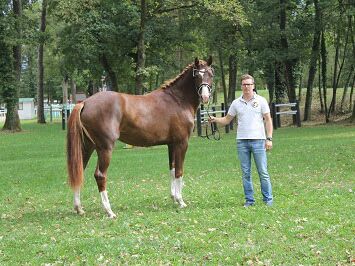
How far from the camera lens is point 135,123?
9180 mm

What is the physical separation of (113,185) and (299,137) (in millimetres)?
12568

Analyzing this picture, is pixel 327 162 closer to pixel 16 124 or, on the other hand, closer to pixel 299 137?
pixel 299 137

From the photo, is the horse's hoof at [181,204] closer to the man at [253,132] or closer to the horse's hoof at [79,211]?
the man at [253,132]

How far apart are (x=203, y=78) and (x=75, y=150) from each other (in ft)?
8.45

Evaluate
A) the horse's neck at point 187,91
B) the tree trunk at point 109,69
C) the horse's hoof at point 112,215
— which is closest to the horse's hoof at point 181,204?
the horse's hoof at point 112,215

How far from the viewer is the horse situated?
8727 mm

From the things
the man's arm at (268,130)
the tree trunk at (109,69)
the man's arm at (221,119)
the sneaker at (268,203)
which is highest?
the tree trunk at (109,69)

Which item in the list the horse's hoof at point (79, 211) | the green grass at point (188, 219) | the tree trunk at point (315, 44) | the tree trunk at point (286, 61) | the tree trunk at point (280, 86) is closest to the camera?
the green grass at point (188, 219)

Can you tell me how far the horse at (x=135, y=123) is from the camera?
8.73 meters

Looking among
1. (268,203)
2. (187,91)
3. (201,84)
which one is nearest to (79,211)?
(187,91)

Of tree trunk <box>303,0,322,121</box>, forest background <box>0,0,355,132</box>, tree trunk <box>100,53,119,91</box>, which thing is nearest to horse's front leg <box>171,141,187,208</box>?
forest background <box>0,0,355,132</box>

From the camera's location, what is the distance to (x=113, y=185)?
1234cm

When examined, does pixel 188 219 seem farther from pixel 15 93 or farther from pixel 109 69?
pixel 109 69

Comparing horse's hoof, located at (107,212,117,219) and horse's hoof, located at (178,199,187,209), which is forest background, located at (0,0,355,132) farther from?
horse's hoof, located at (107,212,117,219)
